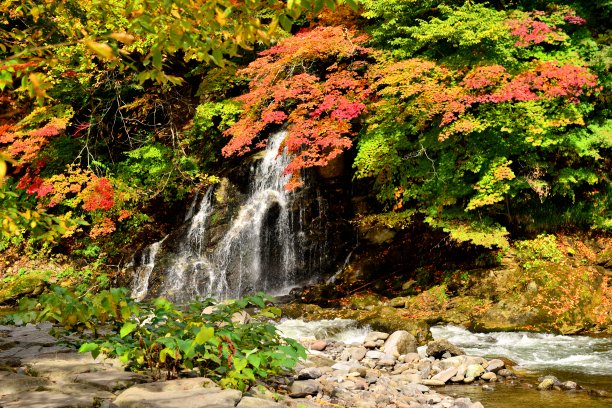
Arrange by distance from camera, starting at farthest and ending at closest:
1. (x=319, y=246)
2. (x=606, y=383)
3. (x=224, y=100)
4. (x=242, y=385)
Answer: (x=224, y=100) → (x=319, y=246) → (x=606, y=383) → (x=242, y=385)

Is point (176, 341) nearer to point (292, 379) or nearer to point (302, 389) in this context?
point (302, 389)

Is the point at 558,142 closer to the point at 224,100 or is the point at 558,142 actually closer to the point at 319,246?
the point at 319,246

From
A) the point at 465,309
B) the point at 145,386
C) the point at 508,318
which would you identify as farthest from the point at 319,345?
the point at 145,386

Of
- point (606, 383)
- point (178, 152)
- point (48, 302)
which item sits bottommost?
point (606, 383)

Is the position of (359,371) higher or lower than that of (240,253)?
lower

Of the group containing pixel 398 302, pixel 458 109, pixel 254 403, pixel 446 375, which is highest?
pixel 458 109

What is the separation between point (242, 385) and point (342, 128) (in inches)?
281

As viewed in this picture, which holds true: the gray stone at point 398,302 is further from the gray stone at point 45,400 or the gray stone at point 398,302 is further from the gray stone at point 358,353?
the gray stone at point 45,400

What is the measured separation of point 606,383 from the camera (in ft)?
20.4

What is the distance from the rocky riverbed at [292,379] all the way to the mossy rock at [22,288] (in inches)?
324

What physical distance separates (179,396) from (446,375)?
429cm

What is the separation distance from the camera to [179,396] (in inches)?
128

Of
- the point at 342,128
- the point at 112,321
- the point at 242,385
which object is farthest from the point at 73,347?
the point at 342,128

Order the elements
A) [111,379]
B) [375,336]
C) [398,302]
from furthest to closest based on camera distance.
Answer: [398,302] < [375,336] < [111,379]
